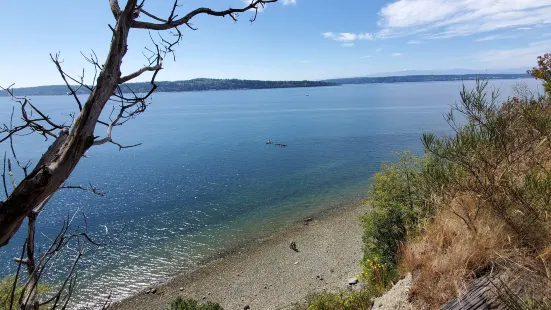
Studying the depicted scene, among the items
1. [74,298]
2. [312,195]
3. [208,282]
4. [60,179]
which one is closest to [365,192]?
[312,195]

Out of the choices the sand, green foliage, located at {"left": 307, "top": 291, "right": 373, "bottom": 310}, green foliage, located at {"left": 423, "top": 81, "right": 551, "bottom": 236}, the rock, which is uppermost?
green foliage, located at {"left": 423, "top": 81, "right": 551, "bottom": 236}

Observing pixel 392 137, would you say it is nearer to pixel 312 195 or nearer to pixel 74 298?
pixel 312 195

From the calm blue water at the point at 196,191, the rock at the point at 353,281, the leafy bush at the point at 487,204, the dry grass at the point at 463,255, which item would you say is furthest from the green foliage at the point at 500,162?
the rock at the point at 353,281

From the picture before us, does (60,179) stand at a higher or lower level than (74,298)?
higher

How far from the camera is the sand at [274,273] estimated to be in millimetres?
20469

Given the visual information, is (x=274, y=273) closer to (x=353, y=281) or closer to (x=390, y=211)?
(x=353, y=281)

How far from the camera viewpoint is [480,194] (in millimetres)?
6387

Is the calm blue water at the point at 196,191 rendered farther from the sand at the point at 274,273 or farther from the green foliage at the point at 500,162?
the green foliage at the point at 500,162

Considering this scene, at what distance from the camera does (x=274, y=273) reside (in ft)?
75.9

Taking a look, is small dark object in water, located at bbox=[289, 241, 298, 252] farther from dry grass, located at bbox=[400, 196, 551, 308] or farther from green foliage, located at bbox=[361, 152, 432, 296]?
dry grass, located at bbox=[400, 196, 551, 308]

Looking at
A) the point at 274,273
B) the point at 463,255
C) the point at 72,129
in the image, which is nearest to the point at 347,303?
the point at 463,255

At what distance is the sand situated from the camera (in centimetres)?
2047

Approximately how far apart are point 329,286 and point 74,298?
15.6 m

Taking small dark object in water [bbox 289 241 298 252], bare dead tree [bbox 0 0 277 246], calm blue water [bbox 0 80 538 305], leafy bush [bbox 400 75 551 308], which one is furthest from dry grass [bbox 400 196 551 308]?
small dark object in water [bbox 289 241 298 252]
